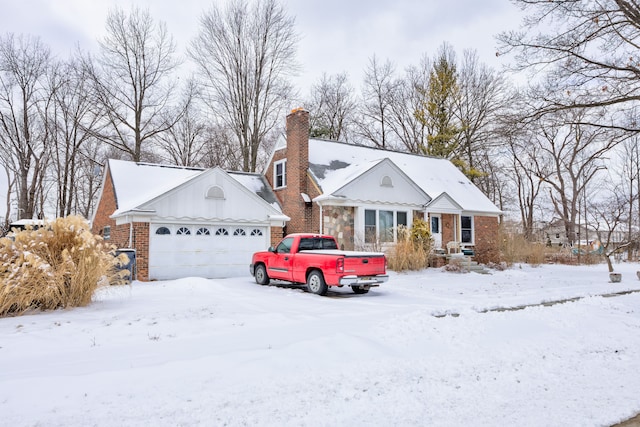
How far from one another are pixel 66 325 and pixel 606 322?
9.42 meters

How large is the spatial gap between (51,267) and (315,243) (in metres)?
6.79

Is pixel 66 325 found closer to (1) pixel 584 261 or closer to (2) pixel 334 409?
(2) pixel 334 409

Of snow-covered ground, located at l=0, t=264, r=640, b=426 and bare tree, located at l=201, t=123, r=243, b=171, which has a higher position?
bare tree, located at l=201, t=123, r=243, b=171

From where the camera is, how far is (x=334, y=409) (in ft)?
13.7

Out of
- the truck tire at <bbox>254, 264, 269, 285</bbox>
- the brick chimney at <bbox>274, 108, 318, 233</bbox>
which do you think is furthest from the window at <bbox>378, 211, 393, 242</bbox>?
the truck tire at <bbox>254, 264, 269, 285</bbox>

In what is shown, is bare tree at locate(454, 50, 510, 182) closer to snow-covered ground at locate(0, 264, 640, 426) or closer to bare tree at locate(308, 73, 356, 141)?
bare tree at locate(308, 73, 356, 141)

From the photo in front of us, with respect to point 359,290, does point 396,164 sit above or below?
above

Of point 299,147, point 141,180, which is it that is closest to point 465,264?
point 299,147

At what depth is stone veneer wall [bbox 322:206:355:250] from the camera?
1947cm

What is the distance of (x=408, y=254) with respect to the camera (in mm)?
17781

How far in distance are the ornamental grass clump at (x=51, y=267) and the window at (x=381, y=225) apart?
12.3m

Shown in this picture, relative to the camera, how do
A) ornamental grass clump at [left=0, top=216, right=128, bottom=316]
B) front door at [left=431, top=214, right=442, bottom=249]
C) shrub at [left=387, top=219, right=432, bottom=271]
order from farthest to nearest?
front door at [left=431, top=214, right=442, bottom=249] < shrub at [left=387, top=219, right=432, bottom=271] < ornamental grass clump at [left=0, top=216, right=128, bottom=316]

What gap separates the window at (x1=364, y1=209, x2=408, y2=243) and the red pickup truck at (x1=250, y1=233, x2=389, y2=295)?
6492 millimetres

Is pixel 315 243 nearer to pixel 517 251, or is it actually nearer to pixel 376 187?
pixel 376 187
